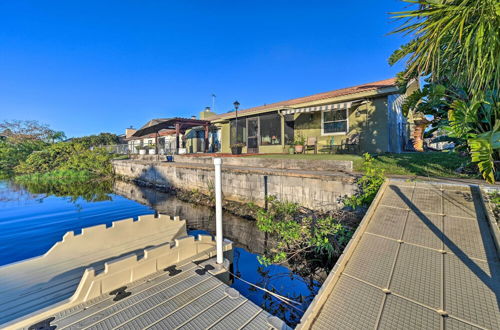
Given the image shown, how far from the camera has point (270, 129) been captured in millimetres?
12383

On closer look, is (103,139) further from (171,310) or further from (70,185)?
(171,310)

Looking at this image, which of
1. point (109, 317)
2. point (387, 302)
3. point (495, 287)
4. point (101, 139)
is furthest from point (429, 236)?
point (101, 139)

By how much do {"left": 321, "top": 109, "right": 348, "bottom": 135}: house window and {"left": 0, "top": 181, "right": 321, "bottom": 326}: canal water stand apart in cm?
665

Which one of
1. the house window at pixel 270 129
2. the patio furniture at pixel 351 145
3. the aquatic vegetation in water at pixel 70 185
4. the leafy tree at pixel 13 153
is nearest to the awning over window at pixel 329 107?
the house window at pixel 270 129

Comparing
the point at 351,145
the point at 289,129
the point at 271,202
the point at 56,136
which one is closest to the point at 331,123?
the point at 351,145

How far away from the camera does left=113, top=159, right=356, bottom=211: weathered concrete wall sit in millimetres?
5246

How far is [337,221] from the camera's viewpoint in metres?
4.48

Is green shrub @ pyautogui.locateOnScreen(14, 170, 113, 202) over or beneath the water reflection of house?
beneath

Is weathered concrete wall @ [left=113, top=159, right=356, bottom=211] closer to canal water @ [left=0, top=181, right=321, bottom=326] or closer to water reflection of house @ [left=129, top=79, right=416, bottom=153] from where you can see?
canal water @ [left=0, top=181, right=321, bottom=326]

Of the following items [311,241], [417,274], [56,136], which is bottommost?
[311,241]

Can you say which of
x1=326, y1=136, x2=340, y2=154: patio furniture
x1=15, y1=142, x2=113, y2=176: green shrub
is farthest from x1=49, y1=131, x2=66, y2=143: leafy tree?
x1=326, y1=136, x2=340, y2=154: patio furniture

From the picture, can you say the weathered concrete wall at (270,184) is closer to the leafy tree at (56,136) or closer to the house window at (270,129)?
the house window at (270,129)

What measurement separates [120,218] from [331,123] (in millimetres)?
10295

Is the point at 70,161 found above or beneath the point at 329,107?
beneath
